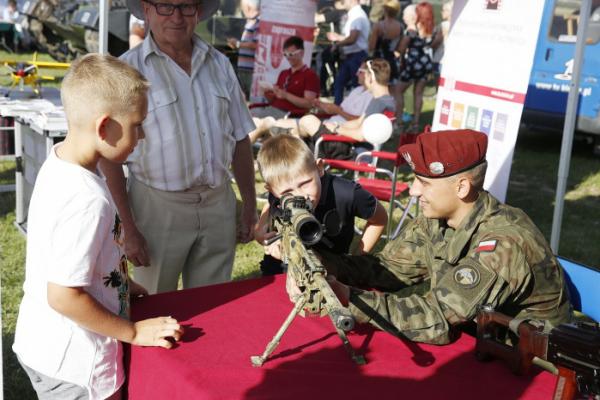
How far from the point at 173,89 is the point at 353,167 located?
10.3ft

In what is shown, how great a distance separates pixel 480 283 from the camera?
2.00 meters

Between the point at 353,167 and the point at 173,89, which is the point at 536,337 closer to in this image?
the point at 173,89

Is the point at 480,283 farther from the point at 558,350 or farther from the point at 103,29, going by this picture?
the point at 103,29

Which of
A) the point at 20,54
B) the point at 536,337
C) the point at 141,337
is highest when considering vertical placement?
the point at 536,337

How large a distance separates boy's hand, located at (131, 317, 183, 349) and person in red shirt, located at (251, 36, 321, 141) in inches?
239

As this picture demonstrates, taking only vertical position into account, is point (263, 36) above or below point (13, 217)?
above

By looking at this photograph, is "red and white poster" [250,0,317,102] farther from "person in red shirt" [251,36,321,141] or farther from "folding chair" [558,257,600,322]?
"folding chair" [558,257,600,322]

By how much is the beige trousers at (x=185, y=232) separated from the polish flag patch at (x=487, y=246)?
1.21 metres

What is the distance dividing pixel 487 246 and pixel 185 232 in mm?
1299

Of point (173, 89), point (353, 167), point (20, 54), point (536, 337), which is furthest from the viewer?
point (20, 54)

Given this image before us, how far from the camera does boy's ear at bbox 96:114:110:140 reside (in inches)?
68.2

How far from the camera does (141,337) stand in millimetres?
1893

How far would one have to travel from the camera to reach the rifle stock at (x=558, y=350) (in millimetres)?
1515

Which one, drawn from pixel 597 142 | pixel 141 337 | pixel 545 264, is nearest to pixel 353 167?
pixel 545 264
